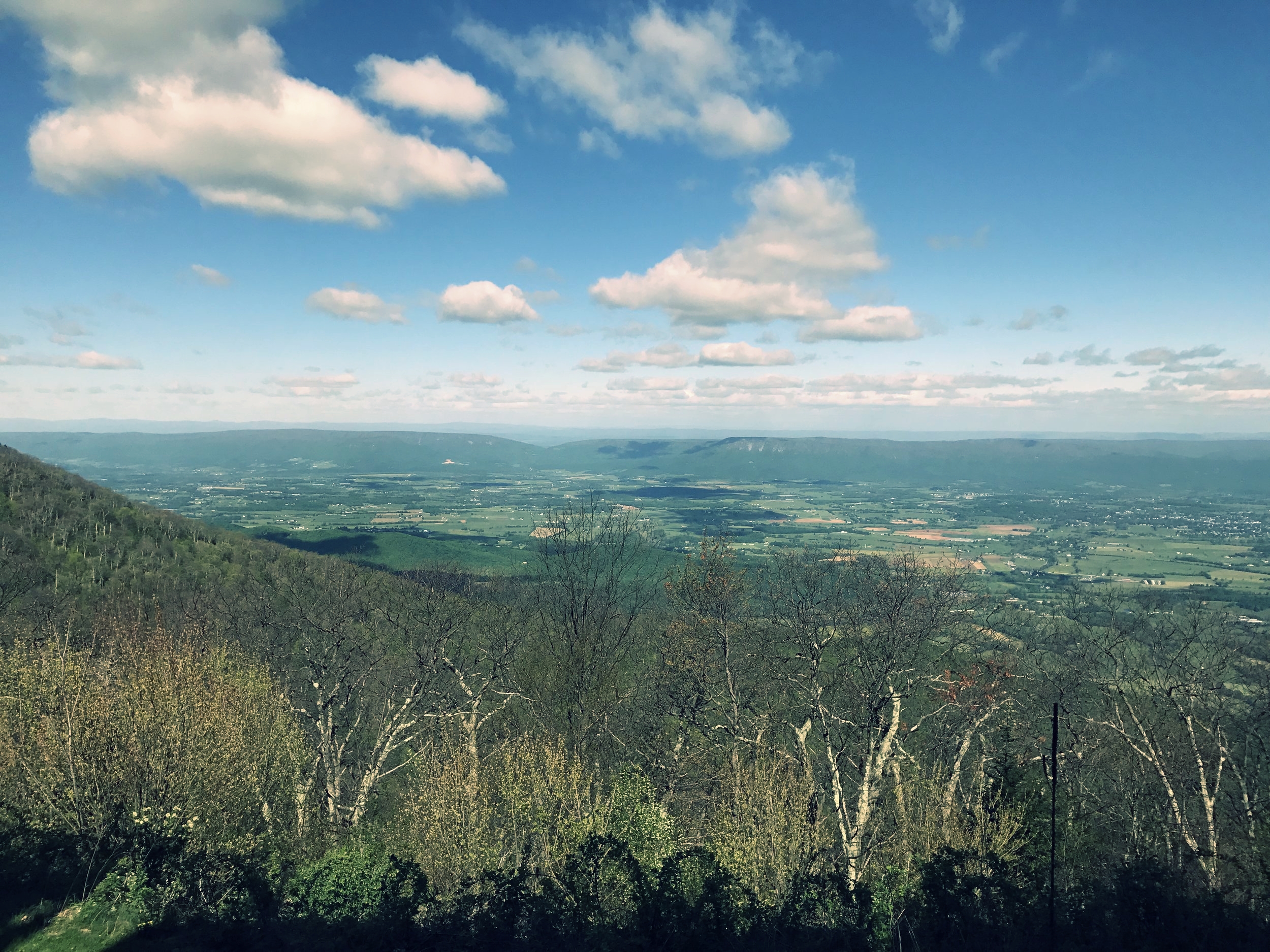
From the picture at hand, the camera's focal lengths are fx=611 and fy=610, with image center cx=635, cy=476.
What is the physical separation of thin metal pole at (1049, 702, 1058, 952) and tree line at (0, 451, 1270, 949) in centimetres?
35

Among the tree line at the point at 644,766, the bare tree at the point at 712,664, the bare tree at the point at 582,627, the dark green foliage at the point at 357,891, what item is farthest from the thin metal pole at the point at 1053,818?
the bare tree at the point at 582,627

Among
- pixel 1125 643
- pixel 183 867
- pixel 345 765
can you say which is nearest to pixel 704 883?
pixel 183 867

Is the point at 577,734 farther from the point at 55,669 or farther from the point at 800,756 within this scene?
the point at 55,669

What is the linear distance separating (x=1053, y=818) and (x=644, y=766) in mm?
15521

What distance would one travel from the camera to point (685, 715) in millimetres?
25625

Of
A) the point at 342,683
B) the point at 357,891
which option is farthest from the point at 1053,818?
the point at 342,683

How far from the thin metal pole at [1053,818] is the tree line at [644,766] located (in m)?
0.35

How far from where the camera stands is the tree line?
15711 millimetres

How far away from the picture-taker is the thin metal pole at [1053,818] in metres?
14.9

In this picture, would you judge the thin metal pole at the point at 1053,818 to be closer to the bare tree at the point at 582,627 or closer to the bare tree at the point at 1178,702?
the bare tree at the point at 1178,702

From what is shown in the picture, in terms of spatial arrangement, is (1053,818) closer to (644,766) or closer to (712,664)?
(712,664)

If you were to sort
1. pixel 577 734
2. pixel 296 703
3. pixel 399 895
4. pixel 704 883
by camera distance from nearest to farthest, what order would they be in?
pixel 399 895, pixel 704 883, pixel 577 734, pixel 296 703

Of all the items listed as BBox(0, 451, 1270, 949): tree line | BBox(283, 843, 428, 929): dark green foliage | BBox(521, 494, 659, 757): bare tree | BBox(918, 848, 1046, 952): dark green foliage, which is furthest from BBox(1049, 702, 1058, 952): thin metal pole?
BBox(521, 494, 659, 757): bare tree

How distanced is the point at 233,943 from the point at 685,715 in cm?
1618
